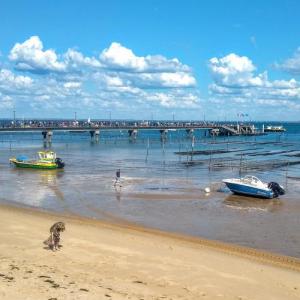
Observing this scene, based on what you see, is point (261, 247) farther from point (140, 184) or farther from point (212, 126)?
point (212, 126)

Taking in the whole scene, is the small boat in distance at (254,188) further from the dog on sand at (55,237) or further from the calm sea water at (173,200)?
the dog on sand at (55,237)

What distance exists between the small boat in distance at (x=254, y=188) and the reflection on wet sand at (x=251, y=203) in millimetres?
374

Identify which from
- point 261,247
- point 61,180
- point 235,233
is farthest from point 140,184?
point 261,247

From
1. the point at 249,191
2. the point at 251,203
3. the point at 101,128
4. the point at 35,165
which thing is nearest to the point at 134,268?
the point at 251,203

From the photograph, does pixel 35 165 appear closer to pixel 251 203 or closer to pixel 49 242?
pixel 251 203

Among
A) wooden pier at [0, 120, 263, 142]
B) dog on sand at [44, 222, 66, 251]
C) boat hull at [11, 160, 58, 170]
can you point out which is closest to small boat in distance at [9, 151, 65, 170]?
boat hull at [11, 160, 58, 170]

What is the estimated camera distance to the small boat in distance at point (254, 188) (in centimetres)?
3600

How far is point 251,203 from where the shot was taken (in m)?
34.8

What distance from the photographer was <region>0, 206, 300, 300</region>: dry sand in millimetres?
14492

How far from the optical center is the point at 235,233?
24984 millimetres

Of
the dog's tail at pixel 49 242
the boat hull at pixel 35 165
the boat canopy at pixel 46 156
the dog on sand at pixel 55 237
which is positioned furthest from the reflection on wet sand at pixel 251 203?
the boat canopy at pixel 46 156

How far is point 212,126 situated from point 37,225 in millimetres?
137335

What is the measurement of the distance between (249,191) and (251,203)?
229 centimetres

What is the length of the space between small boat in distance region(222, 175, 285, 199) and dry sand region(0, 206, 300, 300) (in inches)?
558
